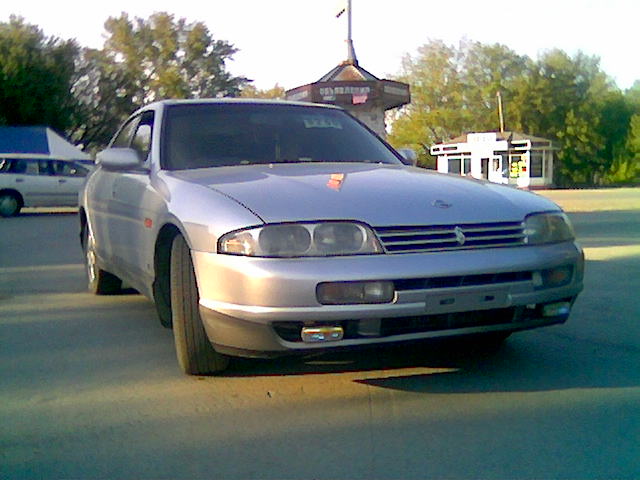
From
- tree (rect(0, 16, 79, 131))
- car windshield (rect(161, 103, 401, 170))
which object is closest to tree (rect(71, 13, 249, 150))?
tree (rect(0, 16, 79, 131))

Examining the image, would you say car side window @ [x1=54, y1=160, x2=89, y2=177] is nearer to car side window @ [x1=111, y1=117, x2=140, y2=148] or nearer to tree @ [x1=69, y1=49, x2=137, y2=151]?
car side window @ [x1=111, y1=117, x2=140, y2=148]

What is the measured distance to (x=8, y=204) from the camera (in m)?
20.8

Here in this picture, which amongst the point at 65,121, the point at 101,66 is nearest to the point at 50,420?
the point at 65,121

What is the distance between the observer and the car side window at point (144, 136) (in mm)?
5212

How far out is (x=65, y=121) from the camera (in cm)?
3919

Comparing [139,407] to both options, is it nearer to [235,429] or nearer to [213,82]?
[235,429]

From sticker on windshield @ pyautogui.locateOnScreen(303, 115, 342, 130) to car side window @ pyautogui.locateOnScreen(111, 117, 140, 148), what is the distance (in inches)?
55.4

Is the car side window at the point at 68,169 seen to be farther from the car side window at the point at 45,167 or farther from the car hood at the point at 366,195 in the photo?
the car hood at the point at 366,195

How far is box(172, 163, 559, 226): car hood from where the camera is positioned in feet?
11.9

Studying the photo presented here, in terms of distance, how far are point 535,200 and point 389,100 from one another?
1756 cm

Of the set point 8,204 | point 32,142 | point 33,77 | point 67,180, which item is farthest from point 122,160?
point 33,77

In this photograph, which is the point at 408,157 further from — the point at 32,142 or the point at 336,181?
the point at 32,142

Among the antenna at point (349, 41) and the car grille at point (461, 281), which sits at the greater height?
the antenna at point (349, 41)

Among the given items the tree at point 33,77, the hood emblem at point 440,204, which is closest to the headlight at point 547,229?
the hood emblem at point 440,204
